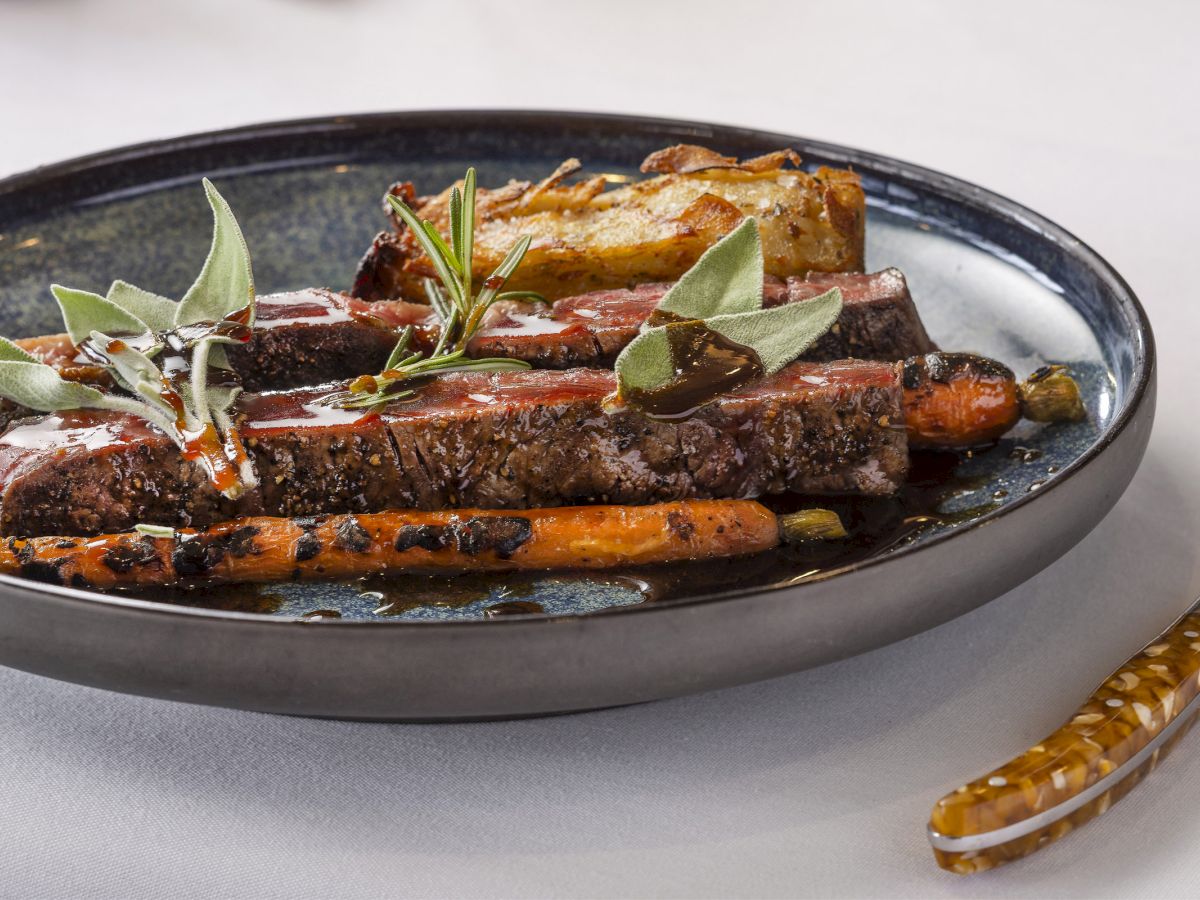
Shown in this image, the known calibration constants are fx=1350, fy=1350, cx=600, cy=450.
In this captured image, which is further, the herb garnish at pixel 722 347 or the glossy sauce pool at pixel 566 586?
the herb garnish at pixel 722 347

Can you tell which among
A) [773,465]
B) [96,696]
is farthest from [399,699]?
[773,465]

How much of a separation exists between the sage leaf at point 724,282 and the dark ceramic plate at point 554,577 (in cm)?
54

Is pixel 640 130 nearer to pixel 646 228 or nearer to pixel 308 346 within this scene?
pixel 646 228

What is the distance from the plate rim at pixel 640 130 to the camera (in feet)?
7.40

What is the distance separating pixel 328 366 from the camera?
334 cm

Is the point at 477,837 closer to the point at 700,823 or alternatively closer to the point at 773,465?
the point at 700,823

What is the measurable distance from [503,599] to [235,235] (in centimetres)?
104

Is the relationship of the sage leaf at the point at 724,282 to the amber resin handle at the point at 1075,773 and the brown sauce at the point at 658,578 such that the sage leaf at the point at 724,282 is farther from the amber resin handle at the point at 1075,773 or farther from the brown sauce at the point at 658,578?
the amber resin handle at the point at 1075,773

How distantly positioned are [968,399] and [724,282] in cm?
67

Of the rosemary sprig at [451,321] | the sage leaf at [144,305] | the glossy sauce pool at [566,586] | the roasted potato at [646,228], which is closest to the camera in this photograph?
the glossy sauce pool at [566,586]

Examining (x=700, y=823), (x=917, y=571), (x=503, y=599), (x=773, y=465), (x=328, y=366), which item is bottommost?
(x=700, y=823)

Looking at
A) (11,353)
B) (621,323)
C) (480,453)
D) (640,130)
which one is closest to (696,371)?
(621,323)

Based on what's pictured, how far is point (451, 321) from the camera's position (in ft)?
10.4

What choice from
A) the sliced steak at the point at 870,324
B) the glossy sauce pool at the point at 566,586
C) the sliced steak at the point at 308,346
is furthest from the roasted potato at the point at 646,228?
the glossy sauce pool at the point at 566,586
